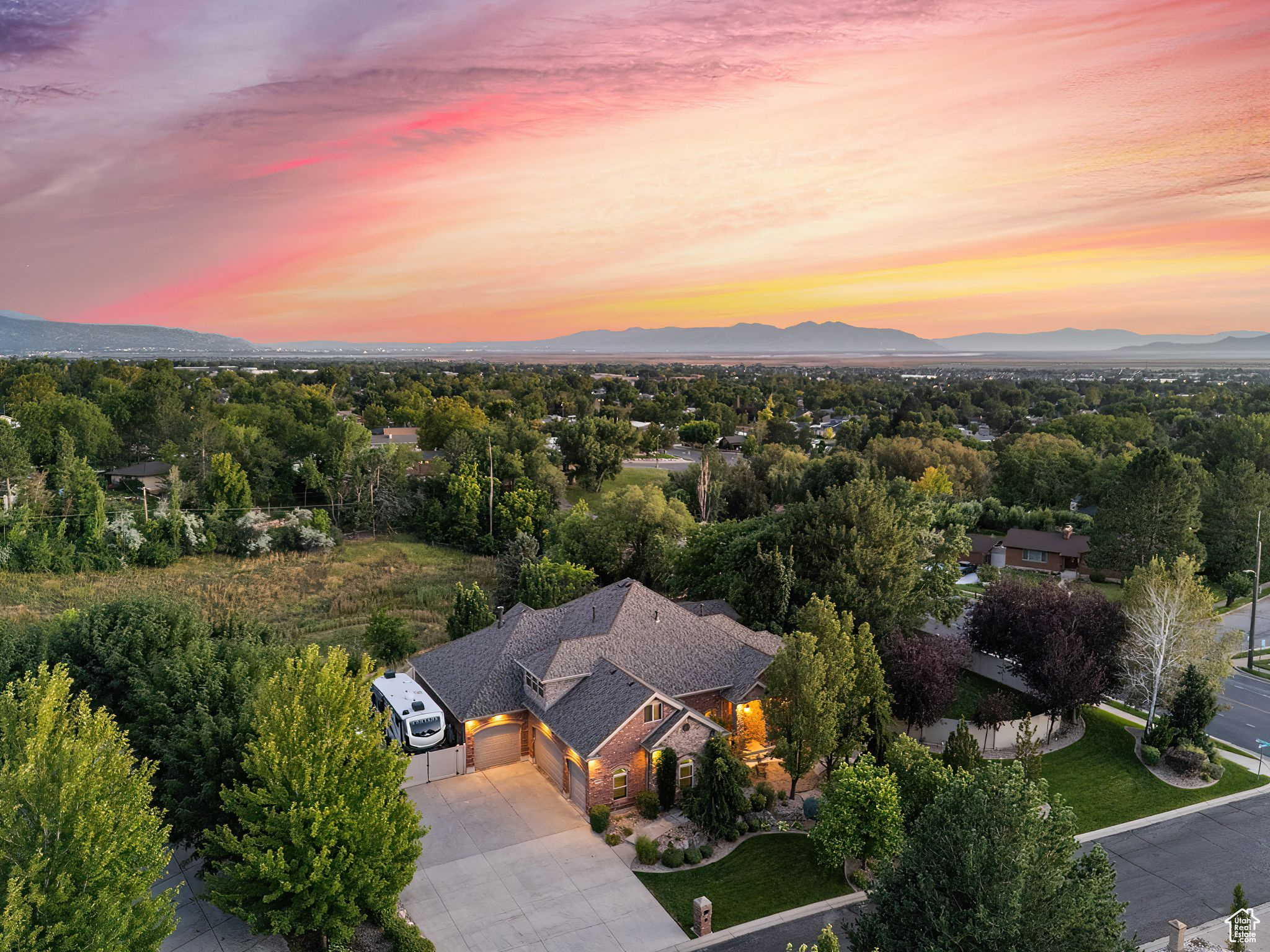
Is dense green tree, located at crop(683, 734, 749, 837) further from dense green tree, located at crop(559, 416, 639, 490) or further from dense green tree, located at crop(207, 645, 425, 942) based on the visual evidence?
dense green tree, located at crop(559, 416, 639, 490)

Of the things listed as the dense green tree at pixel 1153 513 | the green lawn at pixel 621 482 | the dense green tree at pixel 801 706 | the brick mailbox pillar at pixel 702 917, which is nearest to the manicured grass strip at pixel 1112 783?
the dense green tree at pixel 801 706

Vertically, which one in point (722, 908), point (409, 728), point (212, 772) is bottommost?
point (722, 908)

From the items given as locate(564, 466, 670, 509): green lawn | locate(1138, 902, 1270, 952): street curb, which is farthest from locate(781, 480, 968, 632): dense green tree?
locate(564, 466, 670, 509): green lawn

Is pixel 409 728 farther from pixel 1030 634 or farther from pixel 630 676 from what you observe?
pixel 1030 634

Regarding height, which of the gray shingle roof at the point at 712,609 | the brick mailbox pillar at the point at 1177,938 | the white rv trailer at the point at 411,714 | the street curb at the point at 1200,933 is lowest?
the street curb at the point at 1200,933

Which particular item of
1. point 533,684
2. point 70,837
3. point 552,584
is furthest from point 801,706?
point 70,837

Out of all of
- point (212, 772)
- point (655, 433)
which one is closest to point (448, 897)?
point (212, 772)

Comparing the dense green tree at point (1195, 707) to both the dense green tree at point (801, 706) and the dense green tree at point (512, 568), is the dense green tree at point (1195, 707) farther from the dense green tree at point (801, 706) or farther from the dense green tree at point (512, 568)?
the dense green tree at point (512, 568)
